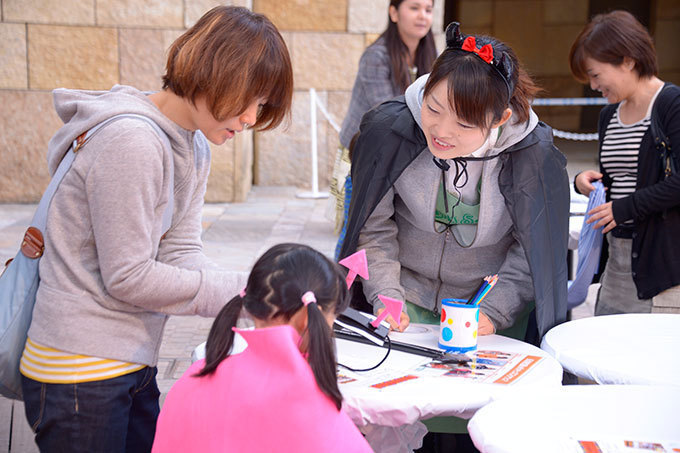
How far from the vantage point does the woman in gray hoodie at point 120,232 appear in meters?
1.58

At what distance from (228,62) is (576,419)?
1.02 metres

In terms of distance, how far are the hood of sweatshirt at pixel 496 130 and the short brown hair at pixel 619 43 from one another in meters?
0.90

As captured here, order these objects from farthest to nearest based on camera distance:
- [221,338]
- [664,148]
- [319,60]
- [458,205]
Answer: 1. [319,60]
2. [664,148]
3. [458,205]
4. [221,338]

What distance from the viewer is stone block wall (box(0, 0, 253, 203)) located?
629 centimetres

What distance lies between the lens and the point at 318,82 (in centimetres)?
748

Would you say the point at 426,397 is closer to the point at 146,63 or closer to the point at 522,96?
the point at 522,96

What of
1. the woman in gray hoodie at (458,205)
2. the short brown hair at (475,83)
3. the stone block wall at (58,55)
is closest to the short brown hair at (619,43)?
the woman in gray hoodie at (458,205)

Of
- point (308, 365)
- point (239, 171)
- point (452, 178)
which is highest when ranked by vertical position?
point (452, 178)

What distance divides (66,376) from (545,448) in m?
0.99

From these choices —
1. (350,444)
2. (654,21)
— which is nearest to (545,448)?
(350,444)

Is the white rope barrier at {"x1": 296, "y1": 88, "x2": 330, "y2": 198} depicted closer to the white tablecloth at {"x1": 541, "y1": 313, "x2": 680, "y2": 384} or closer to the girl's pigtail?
the white tablecloth at {"x1": 541, "y1": 313, "x2": 680, "y2": 384}

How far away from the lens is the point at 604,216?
9.18ft

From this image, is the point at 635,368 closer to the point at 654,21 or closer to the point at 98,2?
the point at 98,2

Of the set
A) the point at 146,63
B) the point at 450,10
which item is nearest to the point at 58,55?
the point at 146,63
